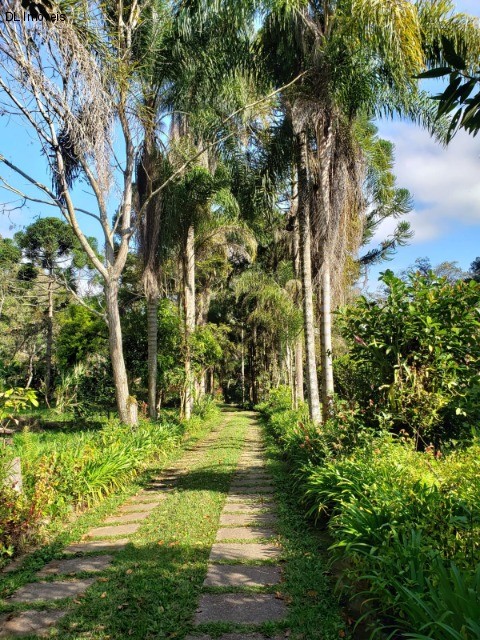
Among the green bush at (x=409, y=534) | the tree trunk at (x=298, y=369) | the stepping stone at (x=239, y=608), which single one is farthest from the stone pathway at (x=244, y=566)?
the tree trunk at (x=298, y=369)

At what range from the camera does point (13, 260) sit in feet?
74.2

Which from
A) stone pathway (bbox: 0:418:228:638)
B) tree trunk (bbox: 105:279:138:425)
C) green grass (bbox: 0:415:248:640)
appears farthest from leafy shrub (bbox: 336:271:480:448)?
tree trunk (bbox: 105:279:138:425)

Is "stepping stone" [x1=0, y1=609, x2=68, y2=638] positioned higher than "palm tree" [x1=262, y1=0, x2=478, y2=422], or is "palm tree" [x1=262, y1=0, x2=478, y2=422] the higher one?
"palm tree" [x1=262, y1=0, x2=478, y2=422]

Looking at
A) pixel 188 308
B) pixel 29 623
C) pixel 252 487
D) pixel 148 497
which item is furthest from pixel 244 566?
pixel 188 308

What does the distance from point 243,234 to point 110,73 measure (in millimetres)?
9471

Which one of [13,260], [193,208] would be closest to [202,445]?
[193,208]

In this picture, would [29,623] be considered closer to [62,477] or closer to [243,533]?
[243,533]

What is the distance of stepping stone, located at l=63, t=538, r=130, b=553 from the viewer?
4508 mm

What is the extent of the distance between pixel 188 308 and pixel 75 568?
11407 millimetres

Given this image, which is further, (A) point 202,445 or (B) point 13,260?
(B) point 13,260

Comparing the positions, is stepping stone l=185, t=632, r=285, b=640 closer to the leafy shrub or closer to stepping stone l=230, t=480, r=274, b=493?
the leafy shrub

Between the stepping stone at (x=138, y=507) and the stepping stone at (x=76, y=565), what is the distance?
62.2 inches

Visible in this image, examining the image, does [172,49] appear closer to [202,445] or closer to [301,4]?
[301,4]

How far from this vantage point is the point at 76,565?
4.14m
